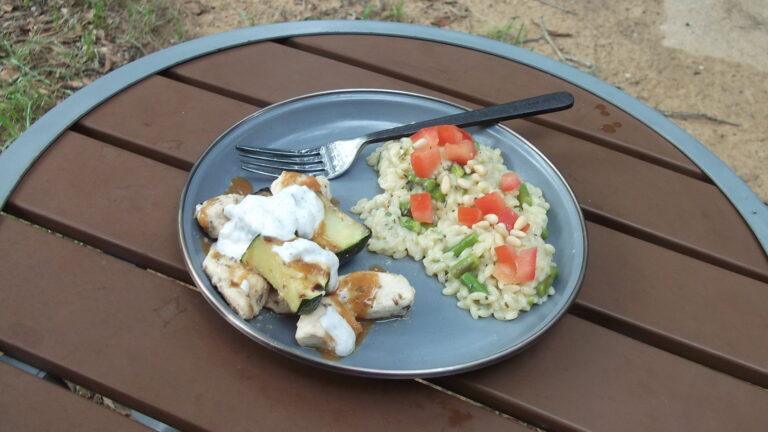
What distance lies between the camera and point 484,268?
1763mm

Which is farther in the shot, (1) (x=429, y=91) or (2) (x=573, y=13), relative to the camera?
(2) (x=573, y=13)

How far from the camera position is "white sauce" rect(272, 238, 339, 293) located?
1533 mm

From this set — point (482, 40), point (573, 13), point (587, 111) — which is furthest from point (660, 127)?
point (573, 13)

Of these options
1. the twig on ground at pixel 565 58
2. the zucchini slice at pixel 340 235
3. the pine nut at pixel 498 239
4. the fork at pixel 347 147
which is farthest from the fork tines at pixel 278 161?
the twig on ground at pixel 565 58

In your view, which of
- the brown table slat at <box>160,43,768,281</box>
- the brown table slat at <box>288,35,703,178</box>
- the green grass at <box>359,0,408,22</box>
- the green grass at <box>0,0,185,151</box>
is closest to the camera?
the brown table slat at <box>160,43,768,281</box>

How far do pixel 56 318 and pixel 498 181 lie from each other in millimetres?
1121

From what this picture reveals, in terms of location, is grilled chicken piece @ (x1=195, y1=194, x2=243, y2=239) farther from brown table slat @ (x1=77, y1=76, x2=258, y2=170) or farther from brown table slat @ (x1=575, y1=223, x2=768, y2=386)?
brown table slat @ (x1=575, y1=223, x2=768, y2=386)

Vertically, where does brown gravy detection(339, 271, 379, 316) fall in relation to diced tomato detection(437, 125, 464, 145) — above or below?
below

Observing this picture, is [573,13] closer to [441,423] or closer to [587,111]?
[587,111]

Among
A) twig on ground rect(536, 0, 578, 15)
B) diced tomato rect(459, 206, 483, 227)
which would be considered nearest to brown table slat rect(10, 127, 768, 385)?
diced tomato rect(459, 206, 483, 227)

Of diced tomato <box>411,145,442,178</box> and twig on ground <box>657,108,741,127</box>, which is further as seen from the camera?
twig on ground <box>657,108,741,127</box>

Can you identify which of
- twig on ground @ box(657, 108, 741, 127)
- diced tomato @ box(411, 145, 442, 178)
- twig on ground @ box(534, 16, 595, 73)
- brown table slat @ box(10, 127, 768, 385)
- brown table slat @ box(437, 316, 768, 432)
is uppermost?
diced tomato @ box(411, 145, 442, 178)

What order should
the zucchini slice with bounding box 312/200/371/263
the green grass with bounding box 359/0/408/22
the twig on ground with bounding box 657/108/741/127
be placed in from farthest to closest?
1. the green grass with bounding box 359/0/408/22
2. the twig on ground with bounding box 657/108/741/127
3. the zucchini slice with bounding box 312/200/371/263

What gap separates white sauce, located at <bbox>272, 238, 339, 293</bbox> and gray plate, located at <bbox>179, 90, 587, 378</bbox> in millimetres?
136
